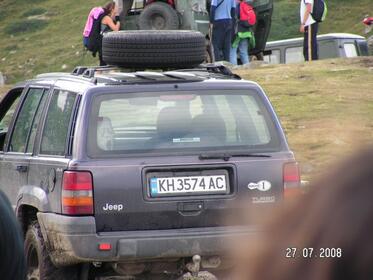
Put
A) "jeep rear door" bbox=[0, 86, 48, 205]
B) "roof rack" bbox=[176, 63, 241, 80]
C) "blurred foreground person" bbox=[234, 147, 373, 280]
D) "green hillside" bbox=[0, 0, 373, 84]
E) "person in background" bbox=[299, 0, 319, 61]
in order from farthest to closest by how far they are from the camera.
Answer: "green hillside" bbox=[0, 0, 373, 84], "person in background" bbox=[299, 0, 319, 61], "roof rack" bbox=[176, 63, 241, 80], "jeep rear door" bbox=[0, 86, 48, 205], "blurred foreground person" bbox=[234, 147, 373, 280]

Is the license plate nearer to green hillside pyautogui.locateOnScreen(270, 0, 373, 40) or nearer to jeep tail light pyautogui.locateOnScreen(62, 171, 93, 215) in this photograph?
jeep tail light pyautogui.locateOnScreen(62, 171, 93, 215)

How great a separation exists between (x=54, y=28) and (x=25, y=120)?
3156 cm

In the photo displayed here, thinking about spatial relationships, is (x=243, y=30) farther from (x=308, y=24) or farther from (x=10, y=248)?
(x=10, y=248)

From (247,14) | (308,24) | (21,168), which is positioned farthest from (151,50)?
(247,14)

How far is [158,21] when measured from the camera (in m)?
19.8

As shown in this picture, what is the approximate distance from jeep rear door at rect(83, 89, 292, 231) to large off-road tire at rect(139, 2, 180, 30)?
1278 centimetres

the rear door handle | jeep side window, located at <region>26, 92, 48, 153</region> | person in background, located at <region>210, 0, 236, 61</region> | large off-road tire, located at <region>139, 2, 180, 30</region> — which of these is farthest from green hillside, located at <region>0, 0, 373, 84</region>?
the rear door handle

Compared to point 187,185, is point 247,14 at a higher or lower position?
lower

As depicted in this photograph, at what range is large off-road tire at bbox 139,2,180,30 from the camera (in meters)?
19.6

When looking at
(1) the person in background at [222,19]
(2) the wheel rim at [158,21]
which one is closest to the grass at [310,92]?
(1) the person in background at [222,19]

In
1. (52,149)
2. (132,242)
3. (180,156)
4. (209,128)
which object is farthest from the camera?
(52,149)

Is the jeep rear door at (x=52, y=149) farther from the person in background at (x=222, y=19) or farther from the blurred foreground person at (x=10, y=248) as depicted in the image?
the person in background at (x=222, y=19)
